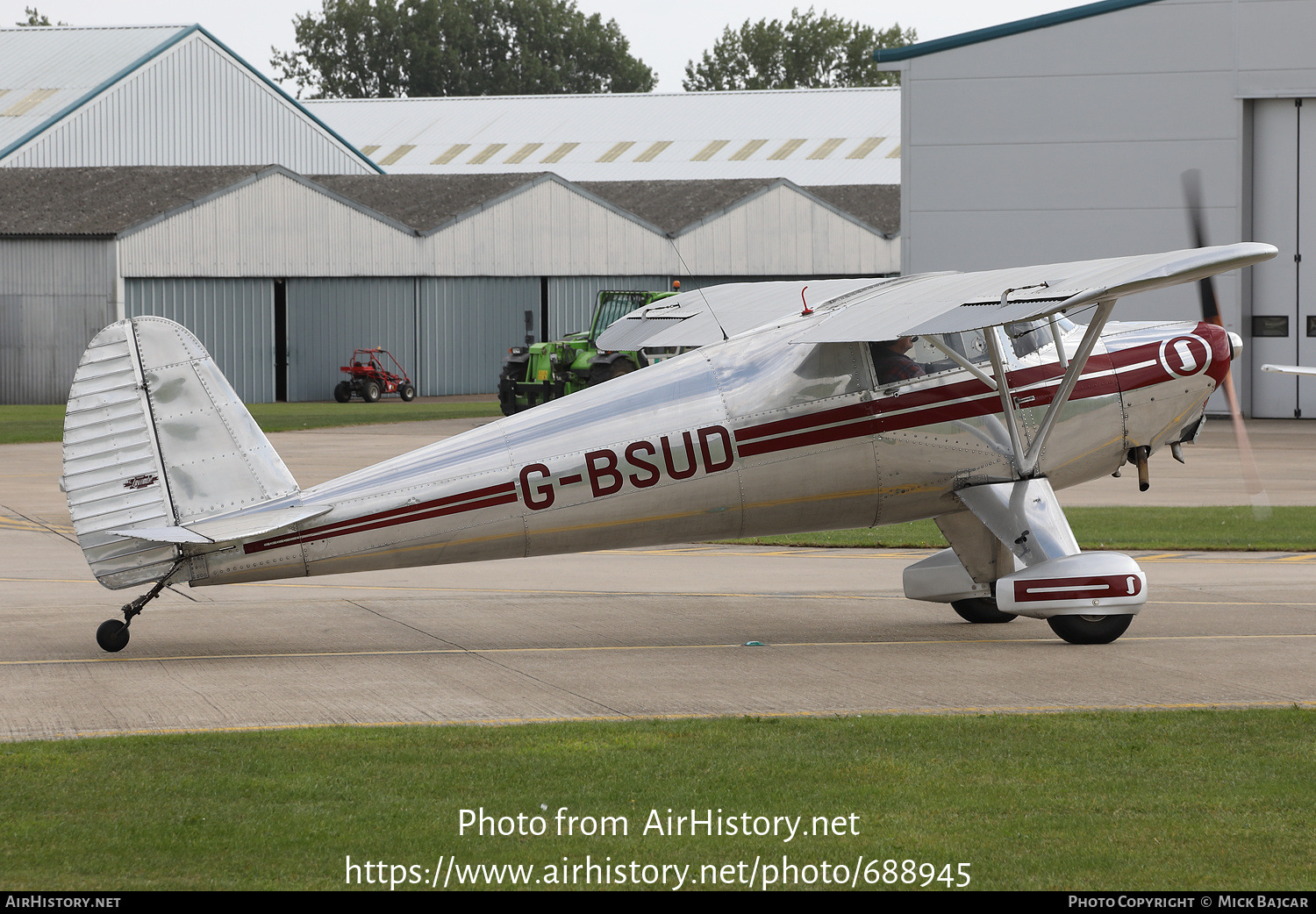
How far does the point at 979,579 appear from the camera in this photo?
12.7 metres

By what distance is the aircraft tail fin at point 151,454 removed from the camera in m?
10.9

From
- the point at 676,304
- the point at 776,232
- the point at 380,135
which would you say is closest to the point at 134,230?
the point at 776,232

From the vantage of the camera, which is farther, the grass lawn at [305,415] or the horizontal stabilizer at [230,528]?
the grass lawn at [305,415]

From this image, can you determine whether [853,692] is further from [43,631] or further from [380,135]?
[380,135]

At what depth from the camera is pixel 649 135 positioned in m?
68.4

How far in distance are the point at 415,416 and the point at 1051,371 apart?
29251 millimetres

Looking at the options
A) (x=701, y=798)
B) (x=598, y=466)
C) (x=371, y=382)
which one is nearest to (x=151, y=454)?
(x=598, y=466)

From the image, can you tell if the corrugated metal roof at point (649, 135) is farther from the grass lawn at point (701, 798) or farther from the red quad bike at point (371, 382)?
the grass lawn at point (701, 798)

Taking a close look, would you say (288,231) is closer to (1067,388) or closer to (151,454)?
(151,454)

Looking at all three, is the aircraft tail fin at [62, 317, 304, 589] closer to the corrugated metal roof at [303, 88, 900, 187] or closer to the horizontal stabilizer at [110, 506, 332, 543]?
the horizontal stabilizer at [110, 506, 332, 543]

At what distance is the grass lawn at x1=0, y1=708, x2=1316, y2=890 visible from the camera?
6625mm

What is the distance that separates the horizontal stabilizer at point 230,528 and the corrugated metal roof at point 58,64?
45.3m

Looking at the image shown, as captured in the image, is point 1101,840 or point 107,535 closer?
point 1101,840

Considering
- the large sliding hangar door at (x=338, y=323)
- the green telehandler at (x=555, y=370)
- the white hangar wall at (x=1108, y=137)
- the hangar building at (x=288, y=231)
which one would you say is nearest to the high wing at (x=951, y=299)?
the white hangar wall at (x=1108, y=137)
